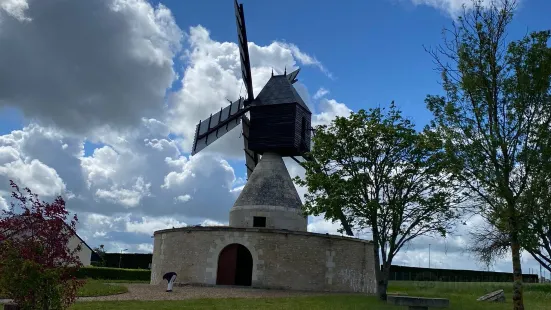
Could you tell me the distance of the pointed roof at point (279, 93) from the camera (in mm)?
30359

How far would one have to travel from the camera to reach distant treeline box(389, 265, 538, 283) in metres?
48.1

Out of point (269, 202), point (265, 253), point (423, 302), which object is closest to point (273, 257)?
point (265, 253)

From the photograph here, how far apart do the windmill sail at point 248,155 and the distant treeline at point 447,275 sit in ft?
70.1

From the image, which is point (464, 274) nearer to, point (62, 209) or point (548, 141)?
point (548, 141)

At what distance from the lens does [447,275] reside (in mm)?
52219

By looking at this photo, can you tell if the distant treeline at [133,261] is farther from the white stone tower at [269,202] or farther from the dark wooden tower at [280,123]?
the dark wooden tower at [280,123]

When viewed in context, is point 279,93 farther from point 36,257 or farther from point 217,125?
point 36,257

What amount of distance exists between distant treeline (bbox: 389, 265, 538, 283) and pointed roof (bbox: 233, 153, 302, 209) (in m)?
21.6

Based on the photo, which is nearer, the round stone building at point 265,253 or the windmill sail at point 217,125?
the round stone building at point 265,253

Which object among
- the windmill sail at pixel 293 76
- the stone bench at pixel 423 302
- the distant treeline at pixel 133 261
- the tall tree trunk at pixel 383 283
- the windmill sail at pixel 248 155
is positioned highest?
the windmill sail at pixel 293 76

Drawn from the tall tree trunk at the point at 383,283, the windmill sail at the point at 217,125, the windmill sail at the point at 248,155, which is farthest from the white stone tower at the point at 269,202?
the tall tree trunk at the point at 383,283

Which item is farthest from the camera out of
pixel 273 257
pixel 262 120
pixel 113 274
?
pixel 113 274

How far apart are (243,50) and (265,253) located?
13196mm

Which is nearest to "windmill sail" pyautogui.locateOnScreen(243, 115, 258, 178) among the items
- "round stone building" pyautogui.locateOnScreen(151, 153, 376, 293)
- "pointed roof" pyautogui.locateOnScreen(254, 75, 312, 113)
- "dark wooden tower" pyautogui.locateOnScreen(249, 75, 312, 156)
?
"dark wooden tower" pyautogui.locateOnScreen(249, 75, 312, 156)
